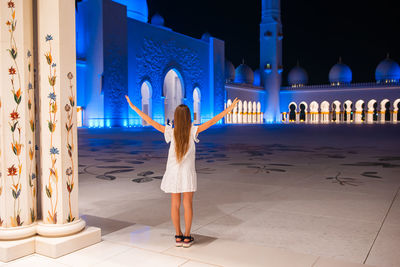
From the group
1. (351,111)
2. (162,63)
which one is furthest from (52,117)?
(351,111)

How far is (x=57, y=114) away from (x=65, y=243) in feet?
2.25

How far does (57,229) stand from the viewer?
2061mm

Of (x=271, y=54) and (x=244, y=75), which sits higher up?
(x=271, y=54)

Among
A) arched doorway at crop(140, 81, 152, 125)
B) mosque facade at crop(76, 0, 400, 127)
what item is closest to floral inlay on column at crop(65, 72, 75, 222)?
mosque facade at crop(76, 0, 400, 127)

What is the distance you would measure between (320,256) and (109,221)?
54.2 inches

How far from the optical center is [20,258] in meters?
1.98

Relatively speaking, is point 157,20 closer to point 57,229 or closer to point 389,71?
point 389,71

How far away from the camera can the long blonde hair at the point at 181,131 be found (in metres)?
2.08

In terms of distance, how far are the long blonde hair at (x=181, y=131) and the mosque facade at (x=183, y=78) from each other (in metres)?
6.26

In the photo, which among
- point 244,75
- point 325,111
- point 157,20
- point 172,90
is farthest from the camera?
point 244,75

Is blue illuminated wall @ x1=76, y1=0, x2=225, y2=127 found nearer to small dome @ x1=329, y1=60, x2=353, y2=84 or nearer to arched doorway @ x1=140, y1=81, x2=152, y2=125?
arched doorway @ x1=140, y1=81, x2=152, y2=125

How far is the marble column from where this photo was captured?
2035 millimetres

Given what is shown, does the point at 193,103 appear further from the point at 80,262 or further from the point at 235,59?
the point at 80,262

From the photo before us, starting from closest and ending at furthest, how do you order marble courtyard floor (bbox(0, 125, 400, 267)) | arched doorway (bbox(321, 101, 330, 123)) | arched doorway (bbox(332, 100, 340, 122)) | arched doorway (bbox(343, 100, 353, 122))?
marble courtyard floor (bbox(0, 125, 400, 267))
arched doorway (bbox(343, 100, 353, 122))
arched doorway (bbox(332, 100, 340, 122))
arched doorway (bbox(321, 101, 330, 123))
